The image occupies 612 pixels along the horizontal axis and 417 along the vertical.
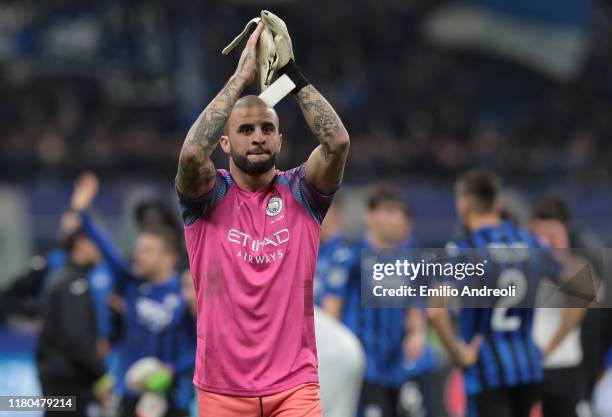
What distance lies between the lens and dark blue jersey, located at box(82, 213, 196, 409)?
7.52 metres

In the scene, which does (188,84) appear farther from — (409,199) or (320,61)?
(409,199)

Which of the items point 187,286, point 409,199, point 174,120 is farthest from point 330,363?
point 174,120

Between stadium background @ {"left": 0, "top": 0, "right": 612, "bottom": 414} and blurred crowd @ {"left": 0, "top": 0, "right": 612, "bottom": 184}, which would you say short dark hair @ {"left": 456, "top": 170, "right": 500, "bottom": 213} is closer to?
stadium background @ {"left": 0, "top": 0, "right": 612, "bottom": 414}

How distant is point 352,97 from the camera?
2178 cm

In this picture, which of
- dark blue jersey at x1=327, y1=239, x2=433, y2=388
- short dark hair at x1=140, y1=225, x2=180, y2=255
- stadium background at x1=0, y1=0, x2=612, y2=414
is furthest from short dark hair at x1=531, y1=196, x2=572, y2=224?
stadium background at x1=0, y1=0, x2=612, y2=414

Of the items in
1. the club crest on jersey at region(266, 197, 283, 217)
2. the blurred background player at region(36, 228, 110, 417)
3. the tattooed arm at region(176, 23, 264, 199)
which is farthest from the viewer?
the blurred background player at region(36, 228, 110, 417)

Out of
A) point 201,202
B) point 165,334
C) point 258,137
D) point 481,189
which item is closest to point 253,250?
point 201,202

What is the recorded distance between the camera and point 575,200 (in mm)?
17125

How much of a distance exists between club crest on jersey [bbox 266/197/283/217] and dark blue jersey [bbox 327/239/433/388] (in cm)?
382

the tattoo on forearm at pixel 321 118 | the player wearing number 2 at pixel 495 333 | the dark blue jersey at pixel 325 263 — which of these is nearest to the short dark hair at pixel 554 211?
the player wearing number 2 at pixel 495 333

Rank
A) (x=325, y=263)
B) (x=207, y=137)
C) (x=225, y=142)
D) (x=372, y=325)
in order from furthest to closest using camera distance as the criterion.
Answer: (x=325, y=263), (x=372, y=325), (x=225, y=142), (x=207, y=137)

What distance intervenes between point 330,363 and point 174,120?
1397 cm

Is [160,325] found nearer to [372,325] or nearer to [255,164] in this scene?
[372,325]

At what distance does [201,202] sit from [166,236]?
2.75 meters
